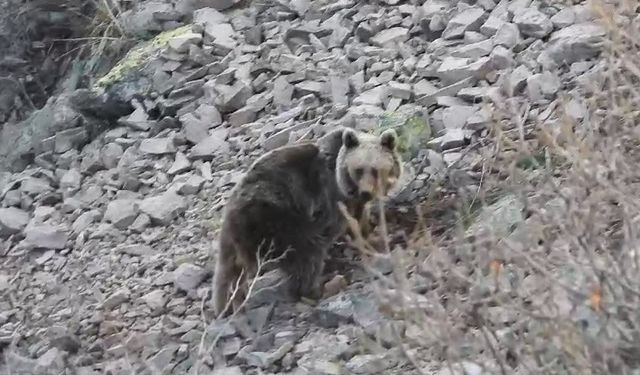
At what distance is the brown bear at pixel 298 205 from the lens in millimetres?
5867

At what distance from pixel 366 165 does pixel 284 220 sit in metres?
0.53

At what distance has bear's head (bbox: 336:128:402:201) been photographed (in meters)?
5.89

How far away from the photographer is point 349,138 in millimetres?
5938

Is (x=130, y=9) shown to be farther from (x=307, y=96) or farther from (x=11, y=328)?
(x=11, y=328)

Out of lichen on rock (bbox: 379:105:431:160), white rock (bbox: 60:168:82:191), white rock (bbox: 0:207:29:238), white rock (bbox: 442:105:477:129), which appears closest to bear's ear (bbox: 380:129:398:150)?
lichen on rock (bbox: 379:105:431:160)

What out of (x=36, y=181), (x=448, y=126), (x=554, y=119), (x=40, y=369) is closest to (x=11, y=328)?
(x=40, y=369)

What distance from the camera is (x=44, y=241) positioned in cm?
734

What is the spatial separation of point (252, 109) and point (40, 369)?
2.54 meters

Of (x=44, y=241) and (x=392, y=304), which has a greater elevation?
(x=392, y=304)

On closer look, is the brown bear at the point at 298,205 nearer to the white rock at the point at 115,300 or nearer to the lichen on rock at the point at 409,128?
the lichen on rock at the point at 409,128

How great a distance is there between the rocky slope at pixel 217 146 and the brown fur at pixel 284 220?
0.69 feet

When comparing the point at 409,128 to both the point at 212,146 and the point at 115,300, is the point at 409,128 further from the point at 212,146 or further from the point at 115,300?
the point at 115,300

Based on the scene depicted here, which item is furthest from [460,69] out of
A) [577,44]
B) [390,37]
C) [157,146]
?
[157,146]

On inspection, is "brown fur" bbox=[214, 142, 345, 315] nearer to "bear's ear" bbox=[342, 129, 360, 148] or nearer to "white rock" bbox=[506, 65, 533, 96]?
"bear's ear" bbox=[342, 129, 360, 148]
